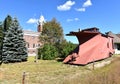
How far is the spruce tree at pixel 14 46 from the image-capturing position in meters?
30.9

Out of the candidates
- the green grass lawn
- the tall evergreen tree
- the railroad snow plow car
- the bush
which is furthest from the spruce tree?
the green grass lawn

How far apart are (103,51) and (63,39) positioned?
64.8 ft

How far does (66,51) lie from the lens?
3662 cm

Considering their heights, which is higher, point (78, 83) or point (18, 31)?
point (18, 31)

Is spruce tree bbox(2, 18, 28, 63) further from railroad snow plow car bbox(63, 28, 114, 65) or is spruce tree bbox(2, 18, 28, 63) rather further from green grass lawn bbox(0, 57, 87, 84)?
green grass lawn bbox(0, 57, 87, 84)

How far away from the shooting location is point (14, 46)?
31.6 meters

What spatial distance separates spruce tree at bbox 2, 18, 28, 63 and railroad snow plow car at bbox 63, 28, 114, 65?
710 cm

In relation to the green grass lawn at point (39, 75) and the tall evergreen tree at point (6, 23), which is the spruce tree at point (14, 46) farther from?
the green grass lawn at point (39, 75)

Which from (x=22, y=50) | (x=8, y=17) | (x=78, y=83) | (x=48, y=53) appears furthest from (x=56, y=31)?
(x=78, y=83)

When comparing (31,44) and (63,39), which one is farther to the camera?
(31,44)

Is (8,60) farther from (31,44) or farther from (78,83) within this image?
(31,44)

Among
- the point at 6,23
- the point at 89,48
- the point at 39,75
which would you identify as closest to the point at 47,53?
the point at 89,48

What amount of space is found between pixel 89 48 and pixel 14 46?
10.6m

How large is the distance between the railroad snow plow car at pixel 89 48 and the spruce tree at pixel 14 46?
710 centimetres
